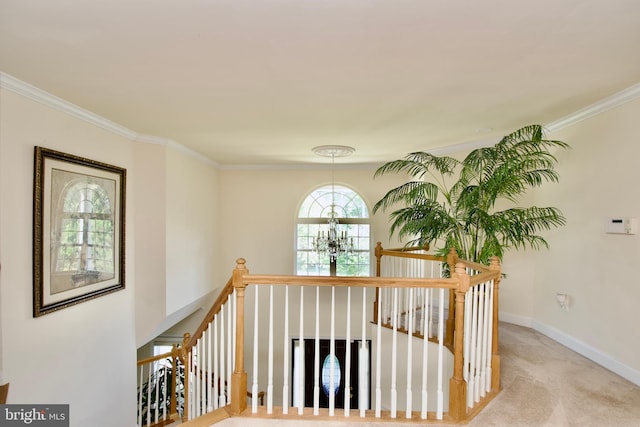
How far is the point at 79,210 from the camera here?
9.38 ft

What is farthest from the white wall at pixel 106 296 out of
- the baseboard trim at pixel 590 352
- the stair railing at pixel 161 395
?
the baseboard trim at pixel 590 352

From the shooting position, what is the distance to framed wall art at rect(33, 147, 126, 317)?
2461 mm

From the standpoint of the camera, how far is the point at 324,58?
1.90m

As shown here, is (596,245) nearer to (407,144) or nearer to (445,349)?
(445,349)

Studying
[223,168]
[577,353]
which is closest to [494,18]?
[577,353]

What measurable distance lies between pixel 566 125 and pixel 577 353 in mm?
2250

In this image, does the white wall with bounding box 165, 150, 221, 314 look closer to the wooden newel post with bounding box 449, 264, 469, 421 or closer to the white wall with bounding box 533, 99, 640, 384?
the wooden newel post with bounding box 449, 264, 469, 421

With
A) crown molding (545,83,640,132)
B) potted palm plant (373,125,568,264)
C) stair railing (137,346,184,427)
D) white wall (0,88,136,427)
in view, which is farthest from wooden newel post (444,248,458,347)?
white wall (0,88,136,427)

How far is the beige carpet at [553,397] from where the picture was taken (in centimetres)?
197

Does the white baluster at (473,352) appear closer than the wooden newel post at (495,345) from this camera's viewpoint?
Yes

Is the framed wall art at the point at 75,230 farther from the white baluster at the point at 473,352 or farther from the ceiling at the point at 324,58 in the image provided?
the white baluster at the point at 473,352

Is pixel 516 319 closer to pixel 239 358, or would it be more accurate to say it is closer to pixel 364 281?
pixel 364 281

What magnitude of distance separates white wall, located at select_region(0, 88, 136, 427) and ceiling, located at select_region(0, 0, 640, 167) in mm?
323

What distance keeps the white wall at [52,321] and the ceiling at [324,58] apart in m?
0.32
